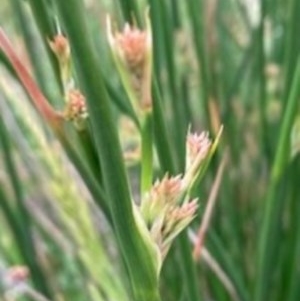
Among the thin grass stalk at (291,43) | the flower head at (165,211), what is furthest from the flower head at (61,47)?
the thin grass stalk at (291,43)

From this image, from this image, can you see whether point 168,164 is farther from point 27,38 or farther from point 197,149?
point 27,38

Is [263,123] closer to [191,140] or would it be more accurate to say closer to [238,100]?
[238,100]

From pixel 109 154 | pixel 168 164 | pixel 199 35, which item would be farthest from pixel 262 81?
pixel 109 154

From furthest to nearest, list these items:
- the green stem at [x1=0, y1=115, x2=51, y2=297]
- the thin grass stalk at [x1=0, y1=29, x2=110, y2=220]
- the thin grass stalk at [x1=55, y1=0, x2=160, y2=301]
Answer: the green stem at [x1=0, y1=115, x2=51, y2=297] < the thin grass stalk at [x1=0, y1=29, x2=110, y2=220] < the thin grass stalk at [x1=55, y1=0, x2=160, y2=301]

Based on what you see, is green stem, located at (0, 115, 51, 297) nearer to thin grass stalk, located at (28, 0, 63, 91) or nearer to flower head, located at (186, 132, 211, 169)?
thin grass stalk, located at (28, 0, 63, 91)

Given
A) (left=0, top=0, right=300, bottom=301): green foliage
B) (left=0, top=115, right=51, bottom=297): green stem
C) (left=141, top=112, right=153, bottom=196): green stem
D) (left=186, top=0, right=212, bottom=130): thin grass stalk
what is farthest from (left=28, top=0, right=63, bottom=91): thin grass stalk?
(left=0, top=115, right=51, bottom=297): green stem

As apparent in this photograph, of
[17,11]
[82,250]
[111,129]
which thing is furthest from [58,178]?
[111,129]
